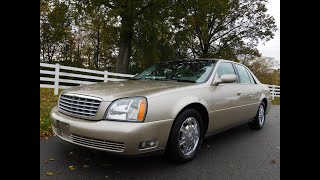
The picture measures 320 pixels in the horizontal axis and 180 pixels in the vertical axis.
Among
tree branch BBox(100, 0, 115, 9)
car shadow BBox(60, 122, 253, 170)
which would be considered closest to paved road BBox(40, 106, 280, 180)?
car shadow BBox(60, 122, 253, 170)

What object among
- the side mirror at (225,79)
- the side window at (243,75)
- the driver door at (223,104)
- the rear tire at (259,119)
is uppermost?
the side window at (243,75)

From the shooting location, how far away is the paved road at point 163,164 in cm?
323

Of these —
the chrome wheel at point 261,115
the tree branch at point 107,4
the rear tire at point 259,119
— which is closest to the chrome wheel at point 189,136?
the rear tire at point 259,119

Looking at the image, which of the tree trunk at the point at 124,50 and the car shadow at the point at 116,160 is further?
the tree trunk at the point at 124,50

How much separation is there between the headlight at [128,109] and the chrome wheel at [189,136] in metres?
0.70

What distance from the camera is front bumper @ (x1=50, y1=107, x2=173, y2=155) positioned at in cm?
296

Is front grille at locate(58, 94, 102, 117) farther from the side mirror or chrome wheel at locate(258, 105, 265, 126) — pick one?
chrome wheel at locate(258, 105, 265, 126)

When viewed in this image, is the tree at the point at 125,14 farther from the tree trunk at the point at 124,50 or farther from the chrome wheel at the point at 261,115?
the chrome wheel at the point at 261,115

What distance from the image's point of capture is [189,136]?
368 centimetres

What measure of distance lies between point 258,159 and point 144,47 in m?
16.0
